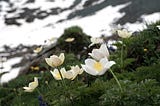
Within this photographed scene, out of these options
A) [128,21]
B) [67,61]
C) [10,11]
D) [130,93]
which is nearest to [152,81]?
[130,93]

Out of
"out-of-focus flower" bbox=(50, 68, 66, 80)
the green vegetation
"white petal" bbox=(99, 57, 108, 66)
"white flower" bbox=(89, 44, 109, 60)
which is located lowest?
the green vegetation

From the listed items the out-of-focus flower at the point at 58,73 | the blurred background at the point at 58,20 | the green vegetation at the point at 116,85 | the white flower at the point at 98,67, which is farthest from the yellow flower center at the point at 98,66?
the blurred background at the point at 58,20

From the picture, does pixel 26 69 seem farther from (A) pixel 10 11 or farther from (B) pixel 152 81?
(A) pixel 10 11

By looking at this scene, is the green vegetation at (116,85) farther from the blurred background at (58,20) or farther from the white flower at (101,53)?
the blurred background at (58,20)

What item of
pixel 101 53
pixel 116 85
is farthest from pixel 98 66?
pixel 116 85

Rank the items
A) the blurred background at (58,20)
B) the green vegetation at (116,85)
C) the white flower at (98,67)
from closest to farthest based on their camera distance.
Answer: the white flower at (98,67), the green vegetation at (116,85), the blurred background at (58,20)

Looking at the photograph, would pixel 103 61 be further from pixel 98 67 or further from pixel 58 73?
pixel 58 73

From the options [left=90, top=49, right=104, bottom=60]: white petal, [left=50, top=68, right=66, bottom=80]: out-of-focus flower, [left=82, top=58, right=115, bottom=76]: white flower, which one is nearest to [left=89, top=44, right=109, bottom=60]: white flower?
[left=90, top=49, right=104, bottom=60]: white petal

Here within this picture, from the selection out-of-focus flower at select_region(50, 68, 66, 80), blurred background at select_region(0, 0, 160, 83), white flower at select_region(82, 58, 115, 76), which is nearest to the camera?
white flower at select_region(82, 58, 115, 76)

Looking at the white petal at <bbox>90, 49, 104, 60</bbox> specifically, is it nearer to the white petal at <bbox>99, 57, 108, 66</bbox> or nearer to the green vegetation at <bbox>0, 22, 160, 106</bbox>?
the white petal at <bbox>99, 57, 108, 66</bbox>

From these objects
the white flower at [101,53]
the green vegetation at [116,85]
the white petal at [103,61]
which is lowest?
the green vegetation at [116,85]

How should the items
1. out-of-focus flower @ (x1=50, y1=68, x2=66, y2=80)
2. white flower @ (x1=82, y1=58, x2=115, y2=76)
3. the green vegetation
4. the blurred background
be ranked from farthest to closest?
the blurred background < out-of-focus flower @ (x1=50, y1=68, x2=66, y2=80) < the green vegetation < white flower @ (x1=82, y1=58, x2=115, y2=76)
